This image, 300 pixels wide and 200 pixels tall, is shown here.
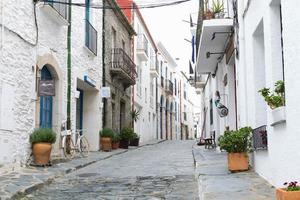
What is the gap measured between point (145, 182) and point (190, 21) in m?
12.0

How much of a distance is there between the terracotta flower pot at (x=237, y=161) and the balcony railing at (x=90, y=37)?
367 inches

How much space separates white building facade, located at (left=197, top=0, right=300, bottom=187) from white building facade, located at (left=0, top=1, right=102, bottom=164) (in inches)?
166

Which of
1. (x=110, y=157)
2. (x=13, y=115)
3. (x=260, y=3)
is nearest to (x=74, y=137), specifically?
(x=110, y=157)

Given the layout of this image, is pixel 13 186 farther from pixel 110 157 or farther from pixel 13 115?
pixel 110 157

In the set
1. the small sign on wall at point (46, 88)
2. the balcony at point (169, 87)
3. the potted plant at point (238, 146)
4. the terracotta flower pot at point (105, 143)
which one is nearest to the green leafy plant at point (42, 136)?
the small sign on wall at point (46, 88)

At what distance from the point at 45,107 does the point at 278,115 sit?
8.34 m

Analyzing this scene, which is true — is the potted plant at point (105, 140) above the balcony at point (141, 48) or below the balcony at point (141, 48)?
below

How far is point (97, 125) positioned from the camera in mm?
18578

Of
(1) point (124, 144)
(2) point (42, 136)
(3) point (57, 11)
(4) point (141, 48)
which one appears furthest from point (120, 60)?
(2) point (42, 136)

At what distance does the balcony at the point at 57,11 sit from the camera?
1217 centimetres

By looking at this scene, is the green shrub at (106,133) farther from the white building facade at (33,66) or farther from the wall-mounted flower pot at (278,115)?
the wall-mounted flower pot at (278,115)

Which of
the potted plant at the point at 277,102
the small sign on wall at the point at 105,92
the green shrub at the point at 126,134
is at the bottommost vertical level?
the green shrub at the point at 126,134

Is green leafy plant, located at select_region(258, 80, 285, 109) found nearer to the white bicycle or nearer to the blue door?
the blue door

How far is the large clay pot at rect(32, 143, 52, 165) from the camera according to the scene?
11.2m
